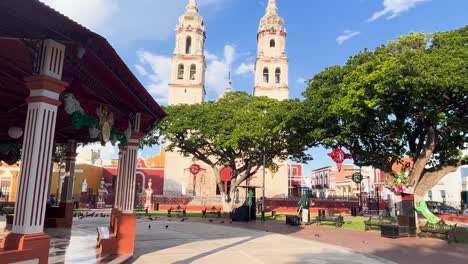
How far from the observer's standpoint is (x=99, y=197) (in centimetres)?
3962

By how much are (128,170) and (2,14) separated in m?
6.02

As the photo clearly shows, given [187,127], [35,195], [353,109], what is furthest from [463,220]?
[35,195]

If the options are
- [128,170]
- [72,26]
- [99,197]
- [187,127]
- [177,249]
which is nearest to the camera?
[72,26]

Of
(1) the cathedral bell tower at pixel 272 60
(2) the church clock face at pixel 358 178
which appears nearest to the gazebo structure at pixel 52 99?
(2) the church clock face at pixel 358 178

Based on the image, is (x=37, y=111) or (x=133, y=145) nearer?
(x=37, y=111)

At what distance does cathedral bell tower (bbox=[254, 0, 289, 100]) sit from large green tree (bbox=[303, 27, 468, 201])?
2850 cm

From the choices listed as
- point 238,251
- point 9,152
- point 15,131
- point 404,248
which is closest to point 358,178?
point 404,248

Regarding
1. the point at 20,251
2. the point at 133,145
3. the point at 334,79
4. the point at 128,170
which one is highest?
the point at 334,79

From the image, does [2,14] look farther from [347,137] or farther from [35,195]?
[347,137]

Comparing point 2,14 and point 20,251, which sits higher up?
point 2,14

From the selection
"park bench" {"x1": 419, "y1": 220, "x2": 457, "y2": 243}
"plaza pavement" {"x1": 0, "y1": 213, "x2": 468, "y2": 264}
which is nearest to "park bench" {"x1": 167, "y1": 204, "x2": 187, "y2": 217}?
"plaza pavement" {"x1": 0, "y1": 213, "x2": 468, "y2": 264}

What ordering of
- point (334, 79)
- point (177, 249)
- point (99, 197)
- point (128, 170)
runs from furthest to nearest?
point (99, 197) → point (334, 79) → point (177, 249) → point (128, 170)

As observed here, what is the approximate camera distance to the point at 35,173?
5762mm

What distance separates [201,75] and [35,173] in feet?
149
